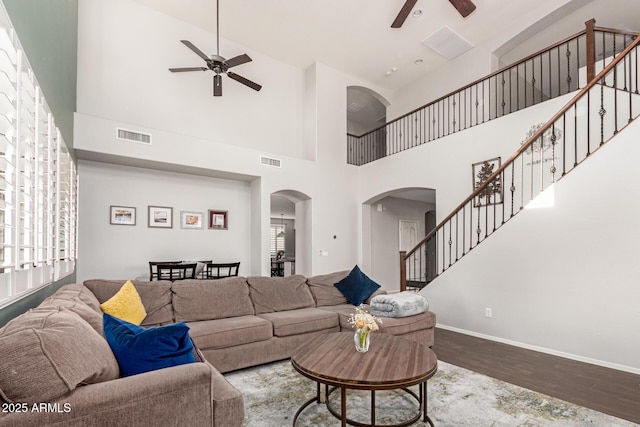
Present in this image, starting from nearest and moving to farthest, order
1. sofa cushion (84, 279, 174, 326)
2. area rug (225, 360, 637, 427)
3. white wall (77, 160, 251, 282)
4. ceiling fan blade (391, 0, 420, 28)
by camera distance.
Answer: area rug (225, 360, 637, 427) → sofa cushion (84, 279, 174, 326) → ceiling fan blade (391, 0, 420, 28) → white wall (77, 160, 251, 282)

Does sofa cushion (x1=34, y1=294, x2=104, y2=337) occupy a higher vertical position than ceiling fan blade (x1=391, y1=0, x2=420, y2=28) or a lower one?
lower

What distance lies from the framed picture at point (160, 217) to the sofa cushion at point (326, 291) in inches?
120

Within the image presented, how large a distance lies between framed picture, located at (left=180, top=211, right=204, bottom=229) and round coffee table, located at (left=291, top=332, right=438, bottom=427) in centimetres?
432

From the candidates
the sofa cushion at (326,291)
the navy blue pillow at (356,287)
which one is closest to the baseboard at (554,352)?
the navy blue pillow at (356,287)

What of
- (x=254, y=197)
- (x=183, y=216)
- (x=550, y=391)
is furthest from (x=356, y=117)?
(x=550, y=391)

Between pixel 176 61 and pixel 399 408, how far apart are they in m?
6.50

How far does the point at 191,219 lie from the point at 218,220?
517mm

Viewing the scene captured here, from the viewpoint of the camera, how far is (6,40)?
1536 millimetres

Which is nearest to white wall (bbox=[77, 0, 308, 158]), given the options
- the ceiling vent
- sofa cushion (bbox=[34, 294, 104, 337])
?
the ceiling vent

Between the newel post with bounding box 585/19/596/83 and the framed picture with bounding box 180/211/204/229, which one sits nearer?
the newel post with bounding box 585/19/596/83

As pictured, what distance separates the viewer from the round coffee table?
1984mm

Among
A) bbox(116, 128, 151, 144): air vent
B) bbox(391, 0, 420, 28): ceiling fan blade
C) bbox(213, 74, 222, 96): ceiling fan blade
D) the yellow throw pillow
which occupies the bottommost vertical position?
the yellow throw pillow

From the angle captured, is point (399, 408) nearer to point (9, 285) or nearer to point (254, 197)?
point (9, 285)

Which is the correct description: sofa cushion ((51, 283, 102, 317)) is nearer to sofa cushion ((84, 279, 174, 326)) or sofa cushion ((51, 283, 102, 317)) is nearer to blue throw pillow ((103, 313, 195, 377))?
sofa cushion ((84, 279, 174, 326))
